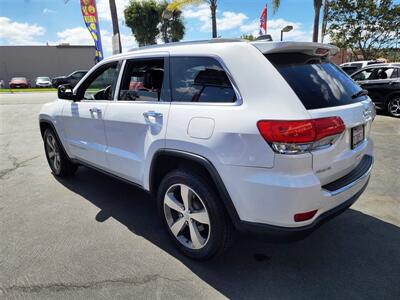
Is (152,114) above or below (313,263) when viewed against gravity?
above

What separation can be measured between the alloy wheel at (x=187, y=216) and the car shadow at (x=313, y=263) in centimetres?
20

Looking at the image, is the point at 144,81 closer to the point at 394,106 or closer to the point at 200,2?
the point at 394,106

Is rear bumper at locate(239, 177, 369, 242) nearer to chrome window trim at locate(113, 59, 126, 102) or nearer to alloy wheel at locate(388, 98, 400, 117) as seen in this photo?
chrome window trim at locate(113, 59, 126, 102)

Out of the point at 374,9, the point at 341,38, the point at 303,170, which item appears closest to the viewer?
the point at 303,170

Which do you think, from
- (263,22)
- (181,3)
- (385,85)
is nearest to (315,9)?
(263,22)

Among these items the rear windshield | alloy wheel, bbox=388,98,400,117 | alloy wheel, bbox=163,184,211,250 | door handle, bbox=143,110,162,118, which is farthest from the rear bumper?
alloy wheel, bbox=388,98,400,117

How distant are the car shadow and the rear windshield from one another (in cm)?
135

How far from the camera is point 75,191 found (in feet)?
15.0

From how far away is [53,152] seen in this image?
5082mm

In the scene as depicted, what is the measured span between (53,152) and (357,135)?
14.2 ft

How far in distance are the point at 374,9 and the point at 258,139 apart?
2297 centimetres

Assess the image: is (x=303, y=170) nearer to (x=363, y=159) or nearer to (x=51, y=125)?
(x=363, y=159)

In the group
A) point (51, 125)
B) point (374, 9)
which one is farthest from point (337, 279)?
point (374, 9)

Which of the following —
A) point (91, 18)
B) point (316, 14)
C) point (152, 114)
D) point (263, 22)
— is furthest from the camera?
point (263, 22)
